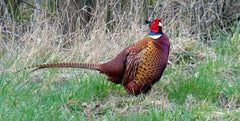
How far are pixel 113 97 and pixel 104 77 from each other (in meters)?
0.33

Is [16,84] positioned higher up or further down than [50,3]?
further down

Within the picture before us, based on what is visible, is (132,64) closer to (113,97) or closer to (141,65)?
(141,65)

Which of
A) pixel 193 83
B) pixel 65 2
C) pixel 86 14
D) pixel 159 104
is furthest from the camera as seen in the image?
pixel 86 14

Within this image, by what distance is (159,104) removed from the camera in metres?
3.43

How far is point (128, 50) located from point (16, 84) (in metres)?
1.29

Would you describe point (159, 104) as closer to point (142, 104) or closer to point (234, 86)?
point (142, 104)

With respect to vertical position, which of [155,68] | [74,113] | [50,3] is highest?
[50,3]

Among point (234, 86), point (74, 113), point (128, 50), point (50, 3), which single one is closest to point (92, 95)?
point (74, 113)

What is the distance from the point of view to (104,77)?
3.88 meters

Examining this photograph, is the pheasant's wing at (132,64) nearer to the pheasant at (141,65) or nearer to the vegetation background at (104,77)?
the pheasant at (141,65)

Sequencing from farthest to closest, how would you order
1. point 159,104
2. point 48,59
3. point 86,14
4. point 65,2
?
point 86,14 → point 65,2 → point 48,59 → point 159,104

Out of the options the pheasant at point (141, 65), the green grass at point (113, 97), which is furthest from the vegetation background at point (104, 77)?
the pheasant at point (141, 65)

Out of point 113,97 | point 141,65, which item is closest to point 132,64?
point 141,65

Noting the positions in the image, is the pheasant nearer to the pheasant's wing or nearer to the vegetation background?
the pheasant's wing
